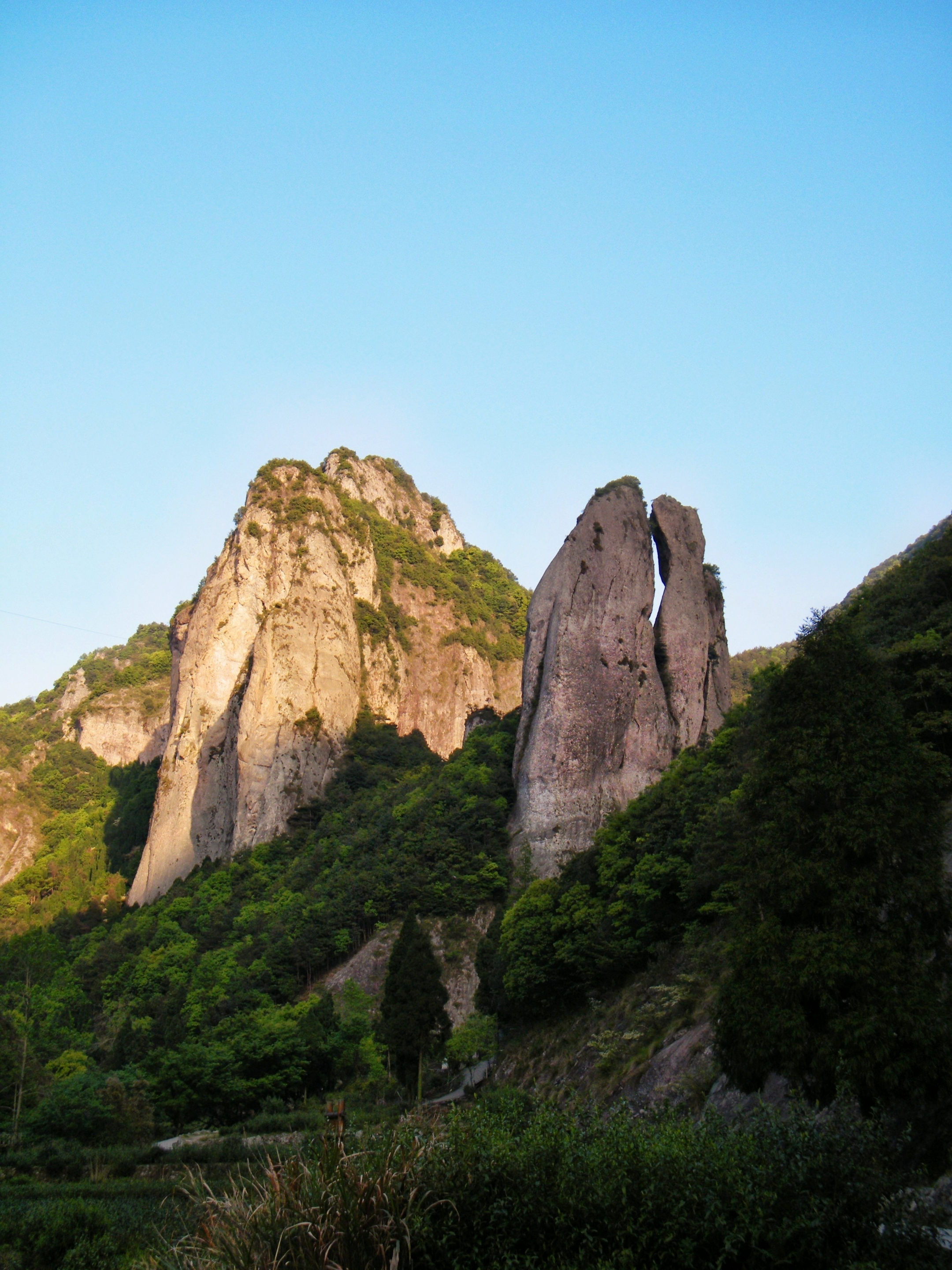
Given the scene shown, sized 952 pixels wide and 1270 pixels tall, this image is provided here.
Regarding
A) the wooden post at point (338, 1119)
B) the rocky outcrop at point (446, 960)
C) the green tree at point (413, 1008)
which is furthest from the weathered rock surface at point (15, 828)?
the wooden post at point (338, 1119)

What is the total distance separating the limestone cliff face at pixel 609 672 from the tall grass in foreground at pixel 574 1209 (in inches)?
1515

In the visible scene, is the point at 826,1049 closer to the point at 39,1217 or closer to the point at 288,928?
the point at 39,1217

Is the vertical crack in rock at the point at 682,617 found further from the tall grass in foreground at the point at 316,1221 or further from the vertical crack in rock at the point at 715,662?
the tall grass in foreground at the point at 316,1221

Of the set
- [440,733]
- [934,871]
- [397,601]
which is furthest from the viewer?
[397,601]

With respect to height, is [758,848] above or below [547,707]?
below

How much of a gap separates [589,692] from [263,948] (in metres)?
22.1

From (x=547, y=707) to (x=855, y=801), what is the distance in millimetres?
36493

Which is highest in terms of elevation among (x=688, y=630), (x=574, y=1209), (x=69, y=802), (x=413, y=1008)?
(x=69, y=802)

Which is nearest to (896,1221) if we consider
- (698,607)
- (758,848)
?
(758,848)

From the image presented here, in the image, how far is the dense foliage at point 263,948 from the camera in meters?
32.4

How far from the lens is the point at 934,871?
12.9m

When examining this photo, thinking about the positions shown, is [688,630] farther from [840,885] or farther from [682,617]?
[840,885]

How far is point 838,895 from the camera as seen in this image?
1302 cm

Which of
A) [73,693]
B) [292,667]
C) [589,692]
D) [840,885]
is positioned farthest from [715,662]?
[73,693]
